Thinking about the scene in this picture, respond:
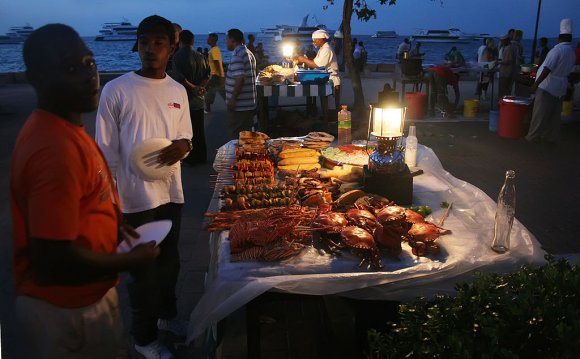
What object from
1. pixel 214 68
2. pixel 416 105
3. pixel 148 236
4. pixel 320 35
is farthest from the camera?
pixel 214 68

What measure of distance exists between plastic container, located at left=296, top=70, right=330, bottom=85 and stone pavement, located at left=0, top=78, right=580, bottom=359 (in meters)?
2.31

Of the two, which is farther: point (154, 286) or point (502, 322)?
point (154, 286)

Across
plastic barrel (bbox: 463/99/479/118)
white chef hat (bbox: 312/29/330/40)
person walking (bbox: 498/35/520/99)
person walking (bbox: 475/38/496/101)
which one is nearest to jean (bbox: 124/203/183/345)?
white chef hat (bbox: 312/29/330/40)

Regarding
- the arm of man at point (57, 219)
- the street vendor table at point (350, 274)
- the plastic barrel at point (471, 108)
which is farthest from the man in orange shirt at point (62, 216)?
the plastic barrel at point (471, 108)

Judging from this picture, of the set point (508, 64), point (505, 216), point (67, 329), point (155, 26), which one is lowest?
point (67, 329)

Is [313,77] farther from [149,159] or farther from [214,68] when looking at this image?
[149,159]

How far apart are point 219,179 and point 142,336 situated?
4.99 feet

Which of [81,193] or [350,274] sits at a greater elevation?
[81,193]

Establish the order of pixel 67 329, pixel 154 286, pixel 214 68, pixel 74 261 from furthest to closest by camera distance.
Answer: pixel 214 68, pixel 154 286, pixel 67 329, pixel 74 261

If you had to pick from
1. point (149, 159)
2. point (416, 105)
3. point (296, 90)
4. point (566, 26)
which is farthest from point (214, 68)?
point (149, 159)

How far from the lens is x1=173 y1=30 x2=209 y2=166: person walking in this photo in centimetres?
719

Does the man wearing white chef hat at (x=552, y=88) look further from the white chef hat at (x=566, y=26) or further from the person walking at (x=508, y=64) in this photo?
the person walking at (x=508, y=64)

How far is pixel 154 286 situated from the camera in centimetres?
302

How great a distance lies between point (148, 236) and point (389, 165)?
2023mm
